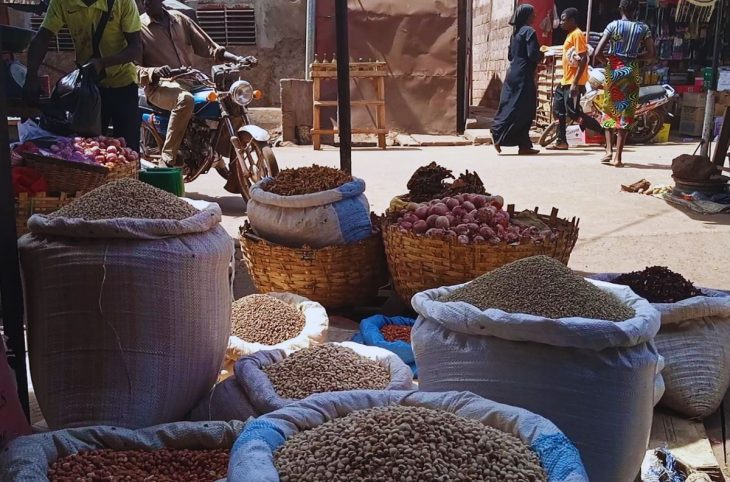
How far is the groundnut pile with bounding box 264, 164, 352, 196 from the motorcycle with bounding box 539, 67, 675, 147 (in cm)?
708

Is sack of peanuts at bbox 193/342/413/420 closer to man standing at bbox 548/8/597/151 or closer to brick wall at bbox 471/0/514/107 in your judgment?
man standing at bbox 548/8/597/151

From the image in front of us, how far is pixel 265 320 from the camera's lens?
9.62 ft

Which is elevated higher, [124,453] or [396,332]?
[124,453]

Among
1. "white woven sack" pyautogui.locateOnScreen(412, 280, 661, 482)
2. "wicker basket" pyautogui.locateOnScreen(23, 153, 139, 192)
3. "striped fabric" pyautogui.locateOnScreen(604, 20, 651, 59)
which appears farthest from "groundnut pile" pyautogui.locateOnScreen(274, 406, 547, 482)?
"striped fabric" pyautogui.locateOnScreen(604, 20, 651, 59)

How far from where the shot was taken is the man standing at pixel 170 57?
594 cm

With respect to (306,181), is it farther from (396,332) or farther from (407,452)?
(407,452)

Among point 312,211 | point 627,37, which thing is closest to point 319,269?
point 312,211

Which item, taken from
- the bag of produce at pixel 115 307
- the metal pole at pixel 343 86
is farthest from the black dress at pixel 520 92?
the bag of produce at pixel 115 307

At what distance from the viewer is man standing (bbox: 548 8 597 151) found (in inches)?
388

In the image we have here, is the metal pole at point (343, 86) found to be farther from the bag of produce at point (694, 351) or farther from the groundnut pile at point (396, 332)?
the bag of produce at point (694, 351)

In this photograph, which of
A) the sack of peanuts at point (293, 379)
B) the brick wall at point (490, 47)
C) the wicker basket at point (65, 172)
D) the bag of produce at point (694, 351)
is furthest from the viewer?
the brick wall at point (490, 47)

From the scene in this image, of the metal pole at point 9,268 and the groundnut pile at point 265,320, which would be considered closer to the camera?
the metal pole at point 9,268

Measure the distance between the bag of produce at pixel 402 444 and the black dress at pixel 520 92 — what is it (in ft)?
27.9

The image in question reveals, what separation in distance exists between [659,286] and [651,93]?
8.62 metres
